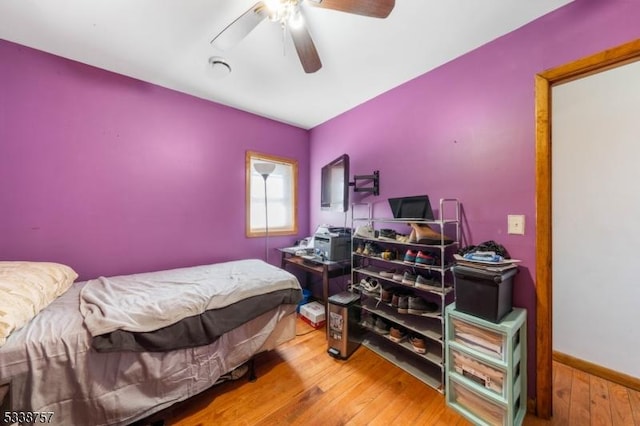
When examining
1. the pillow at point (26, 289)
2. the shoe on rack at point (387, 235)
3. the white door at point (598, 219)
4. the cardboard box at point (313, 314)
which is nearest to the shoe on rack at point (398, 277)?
the shoe on rack at point (387, 235)

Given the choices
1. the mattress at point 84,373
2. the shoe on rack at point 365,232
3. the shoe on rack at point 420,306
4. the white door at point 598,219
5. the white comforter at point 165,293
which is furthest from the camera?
the shoe on rack at point 365,232

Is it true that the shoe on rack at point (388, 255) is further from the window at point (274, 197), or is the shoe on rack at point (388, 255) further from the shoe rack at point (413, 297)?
the window at point (274, 197)

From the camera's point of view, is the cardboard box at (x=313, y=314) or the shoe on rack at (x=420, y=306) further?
the cardboard box at (x=313, y=314)

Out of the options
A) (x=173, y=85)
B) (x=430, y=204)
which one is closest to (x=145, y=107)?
(x=173, y=85)

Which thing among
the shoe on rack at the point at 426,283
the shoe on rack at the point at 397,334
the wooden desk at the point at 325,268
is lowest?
the shoe on rack at the point at 397,334

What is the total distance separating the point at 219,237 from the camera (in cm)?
260

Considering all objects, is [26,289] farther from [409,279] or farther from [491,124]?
[491,124]

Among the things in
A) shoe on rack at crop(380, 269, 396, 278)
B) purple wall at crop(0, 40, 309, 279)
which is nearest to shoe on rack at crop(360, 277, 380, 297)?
shoe on rack at crop(380, 269, 396, 278)

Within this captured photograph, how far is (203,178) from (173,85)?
903mm

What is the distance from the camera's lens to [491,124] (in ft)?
5.30

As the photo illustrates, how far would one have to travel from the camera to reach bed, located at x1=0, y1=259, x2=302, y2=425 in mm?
1035

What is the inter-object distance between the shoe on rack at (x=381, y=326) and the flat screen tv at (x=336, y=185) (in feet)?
3.44

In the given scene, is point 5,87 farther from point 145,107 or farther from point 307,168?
point 307,168

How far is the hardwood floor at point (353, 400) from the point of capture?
1.37 meters
